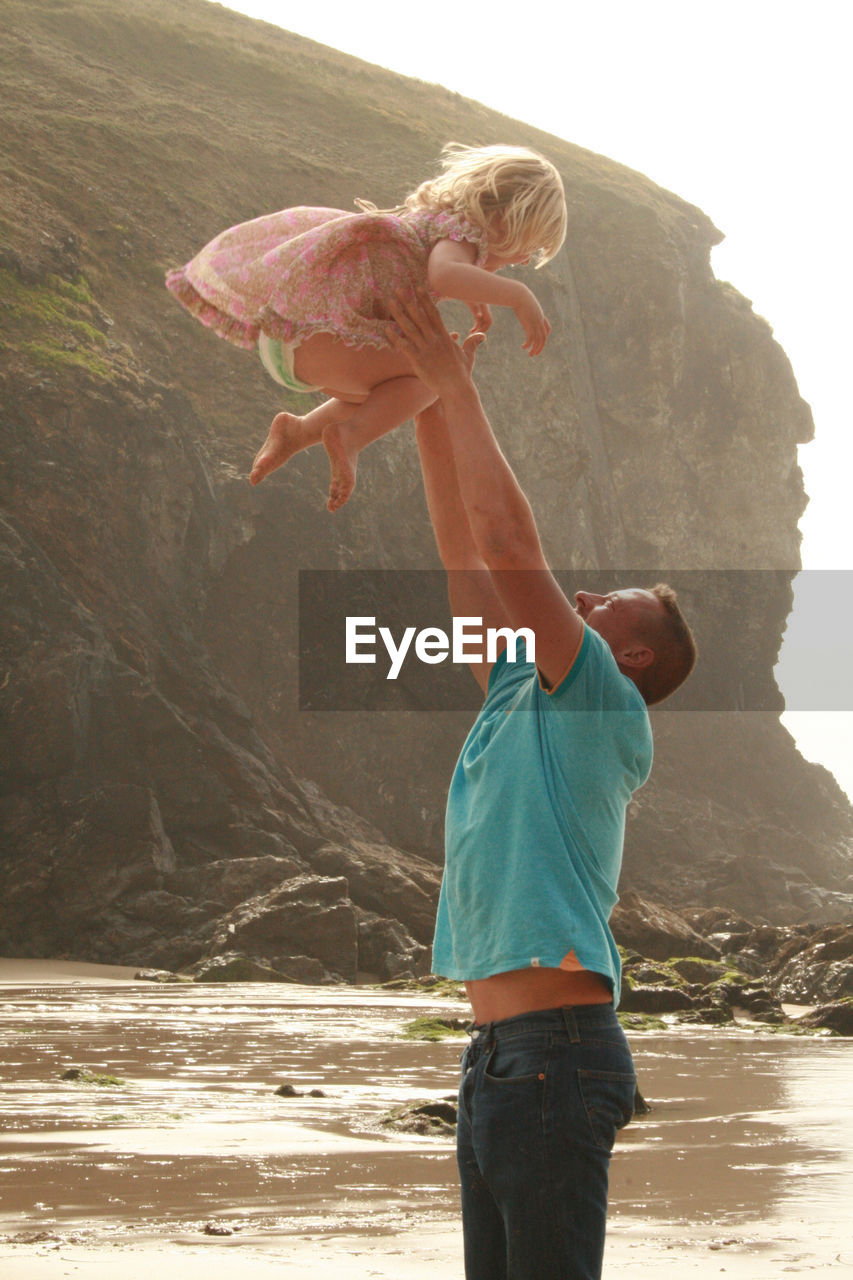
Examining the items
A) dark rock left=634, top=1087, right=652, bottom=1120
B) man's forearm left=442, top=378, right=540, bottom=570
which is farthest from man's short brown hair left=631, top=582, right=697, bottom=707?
dark rock left=634, top=1087, right=652, bottom=1120

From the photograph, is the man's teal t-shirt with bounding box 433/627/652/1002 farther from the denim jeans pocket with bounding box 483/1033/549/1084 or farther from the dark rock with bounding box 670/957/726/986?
the dark rock with bounding box 670/957/726/986

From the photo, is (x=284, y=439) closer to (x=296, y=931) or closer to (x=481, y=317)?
(x=481, y=317)

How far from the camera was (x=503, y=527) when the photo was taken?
2076 mm

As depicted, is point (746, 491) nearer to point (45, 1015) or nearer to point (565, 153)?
point (565, 153)

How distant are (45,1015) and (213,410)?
71.4 ft

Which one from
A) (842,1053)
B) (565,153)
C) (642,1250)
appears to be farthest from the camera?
(565,153)

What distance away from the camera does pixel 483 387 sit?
38.9 m

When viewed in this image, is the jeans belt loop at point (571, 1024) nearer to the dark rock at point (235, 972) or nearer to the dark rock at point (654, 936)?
the dark rock at point (235, 972)

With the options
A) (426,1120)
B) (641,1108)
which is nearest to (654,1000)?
(641,1108)

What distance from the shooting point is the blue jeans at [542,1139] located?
189cm

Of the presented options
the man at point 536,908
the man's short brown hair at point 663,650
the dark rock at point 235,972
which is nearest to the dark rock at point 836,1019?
the dark rock at point 235,972

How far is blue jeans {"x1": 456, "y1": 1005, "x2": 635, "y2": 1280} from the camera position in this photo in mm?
1886

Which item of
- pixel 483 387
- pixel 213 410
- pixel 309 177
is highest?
pixel 309 177

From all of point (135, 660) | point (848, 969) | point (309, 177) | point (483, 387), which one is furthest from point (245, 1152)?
point (309, 177)
